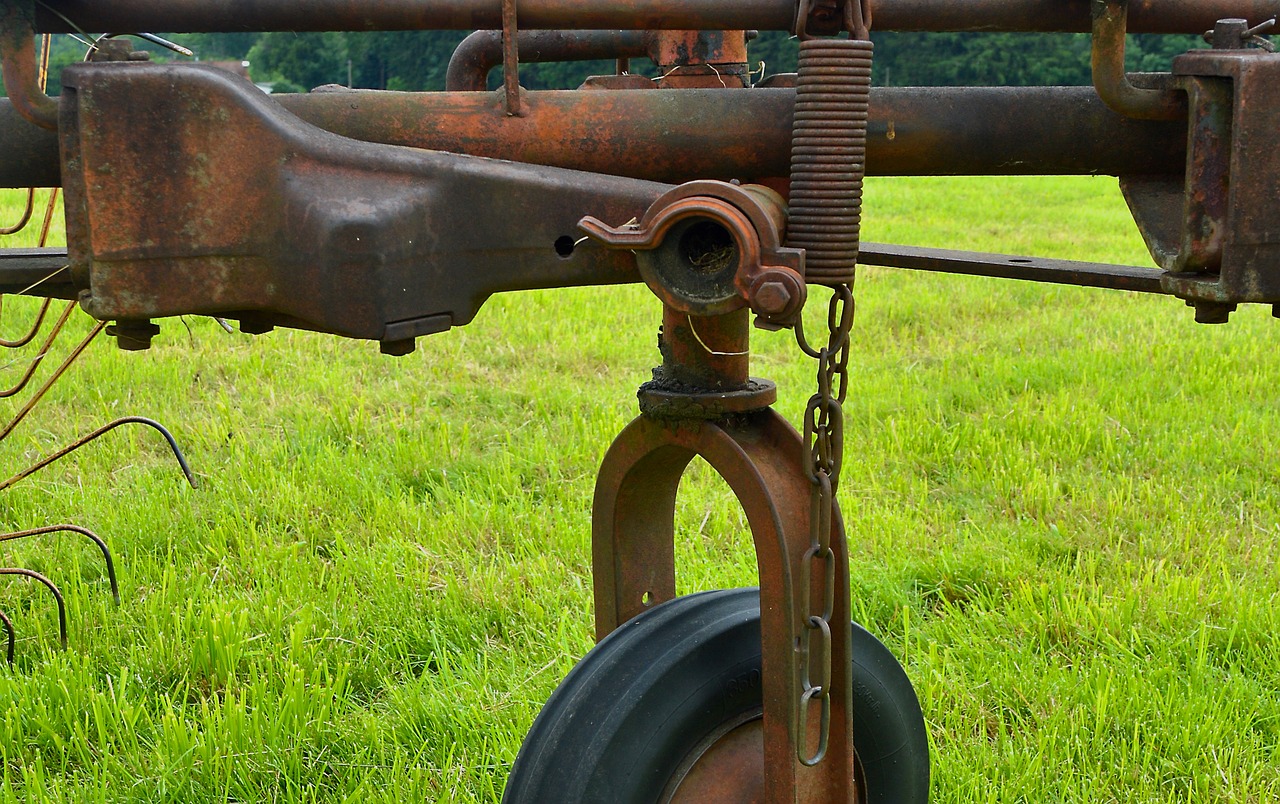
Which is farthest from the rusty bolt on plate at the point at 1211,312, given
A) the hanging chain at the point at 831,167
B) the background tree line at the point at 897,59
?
the background tree line at the point at 897,59

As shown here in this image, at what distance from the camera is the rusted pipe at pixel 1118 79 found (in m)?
1.47

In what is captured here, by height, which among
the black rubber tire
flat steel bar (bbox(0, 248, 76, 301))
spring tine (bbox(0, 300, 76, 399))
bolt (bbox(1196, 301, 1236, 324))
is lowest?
the black rubber tire

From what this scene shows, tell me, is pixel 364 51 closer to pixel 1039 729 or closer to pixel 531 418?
pixel 531 418

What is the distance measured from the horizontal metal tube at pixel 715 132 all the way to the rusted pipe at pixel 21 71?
0.29 ft

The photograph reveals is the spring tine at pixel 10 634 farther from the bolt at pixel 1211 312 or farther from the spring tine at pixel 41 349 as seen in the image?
the bolt at pixel 1211 312

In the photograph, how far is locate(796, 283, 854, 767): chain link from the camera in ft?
4.59

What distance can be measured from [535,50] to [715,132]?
1203 mm

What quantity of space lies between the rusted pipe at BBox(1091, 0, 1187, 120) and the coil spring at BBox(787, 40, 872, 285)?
0.33m

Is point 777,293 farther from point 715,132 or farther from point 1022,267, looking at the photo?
point 1022,267

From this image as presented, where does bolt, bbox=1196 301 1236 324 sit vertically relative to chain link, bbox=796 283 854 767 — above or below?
above

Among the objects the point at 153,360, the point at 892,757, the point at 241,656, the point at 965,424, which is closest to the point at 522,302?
the point at 153,360

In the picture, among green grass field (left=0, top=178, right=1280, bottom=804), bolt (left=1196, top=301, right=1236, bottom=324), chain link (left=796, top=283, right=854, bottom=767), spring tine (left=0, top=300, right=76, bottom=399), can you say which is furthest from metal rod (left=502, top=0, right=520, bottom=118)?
green grass field (left=0, top=178, right=1280, bottom=804)

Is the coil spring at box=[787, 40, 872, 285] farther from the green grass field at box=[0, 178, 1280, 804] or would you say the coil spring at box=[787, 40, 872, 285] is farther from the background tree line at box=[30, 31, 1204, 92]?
the background tree line at box=[30, 31, 1204, 92]

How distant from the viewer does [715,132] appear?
1.54 meters
